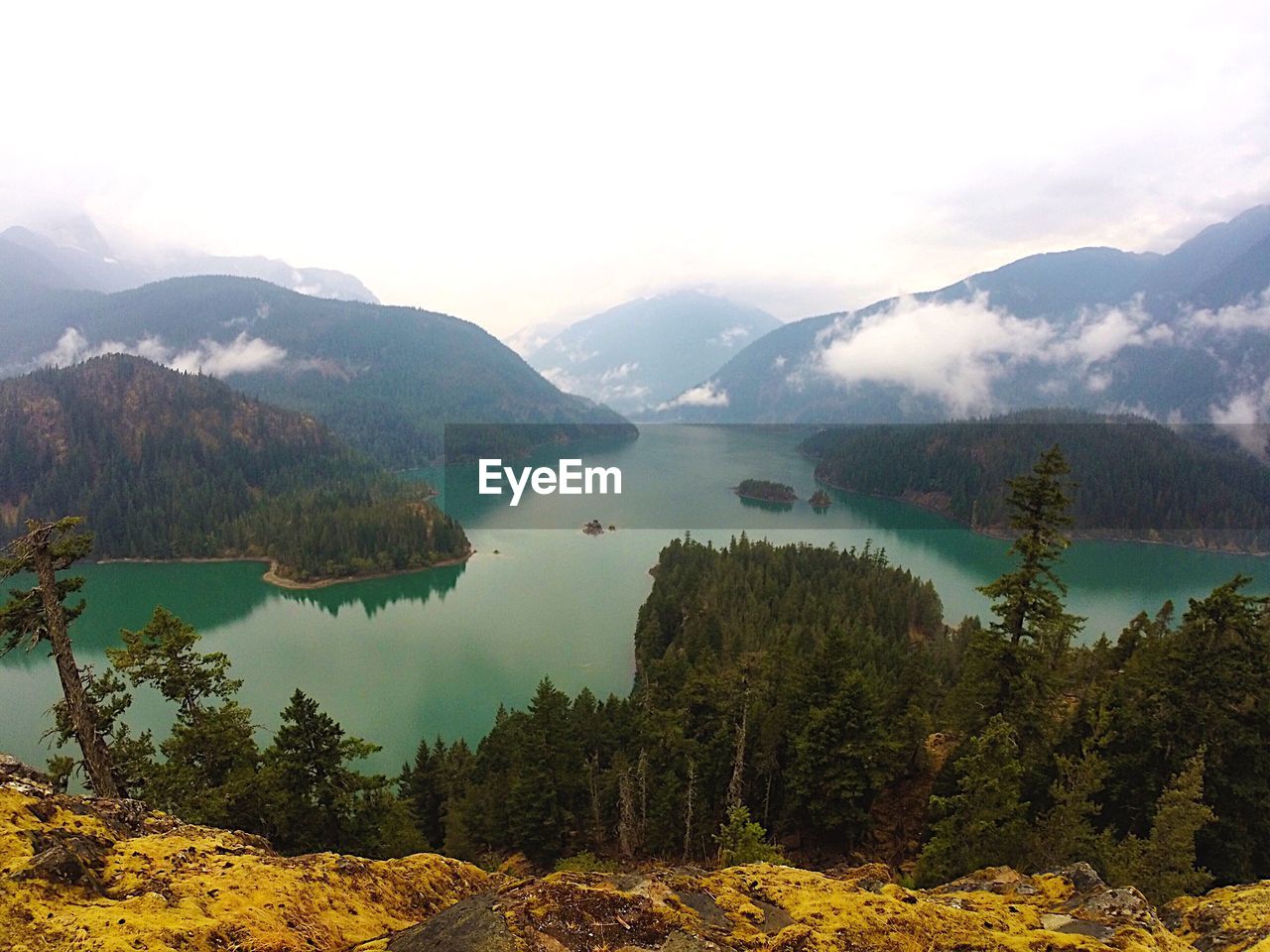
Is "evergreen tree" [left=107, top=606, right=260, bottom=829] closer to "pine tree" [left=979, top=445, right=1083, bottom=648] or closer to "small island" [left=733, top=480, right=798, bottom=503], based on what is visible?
"pine tree" [left=979, top=445, right=1083, bottom=648]

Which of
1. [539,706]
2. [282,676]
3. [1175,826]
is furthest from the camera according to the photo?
[282,676]

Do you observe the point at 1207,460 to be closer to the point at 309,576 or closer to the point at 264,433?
the point at 309,576

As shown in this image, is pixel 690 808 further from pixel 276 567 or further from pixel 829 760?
pixel 276 567

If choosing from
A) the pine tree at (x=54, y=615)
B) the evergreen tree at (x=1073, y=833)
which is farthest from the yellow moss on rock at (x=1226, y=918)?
the pine tree at (x=54, y=615)

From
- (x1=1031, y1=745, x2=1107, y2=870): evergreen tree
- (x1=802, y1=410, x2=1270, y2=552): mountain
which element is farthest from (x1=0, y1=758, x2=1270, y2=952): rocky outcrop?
(x1=802, y1=410, x2=1270, y2=552): mountain

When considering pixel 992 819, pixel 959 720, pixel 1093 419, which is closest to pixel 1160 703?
pixel 959 720

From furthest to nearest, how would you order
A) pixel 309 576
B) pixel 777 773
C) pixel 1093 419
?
1. pixel 1093 419
2. pixel 309 576
3. pixel 777 773

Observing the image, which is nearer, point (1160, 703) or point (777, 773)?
point (1160, 703)
